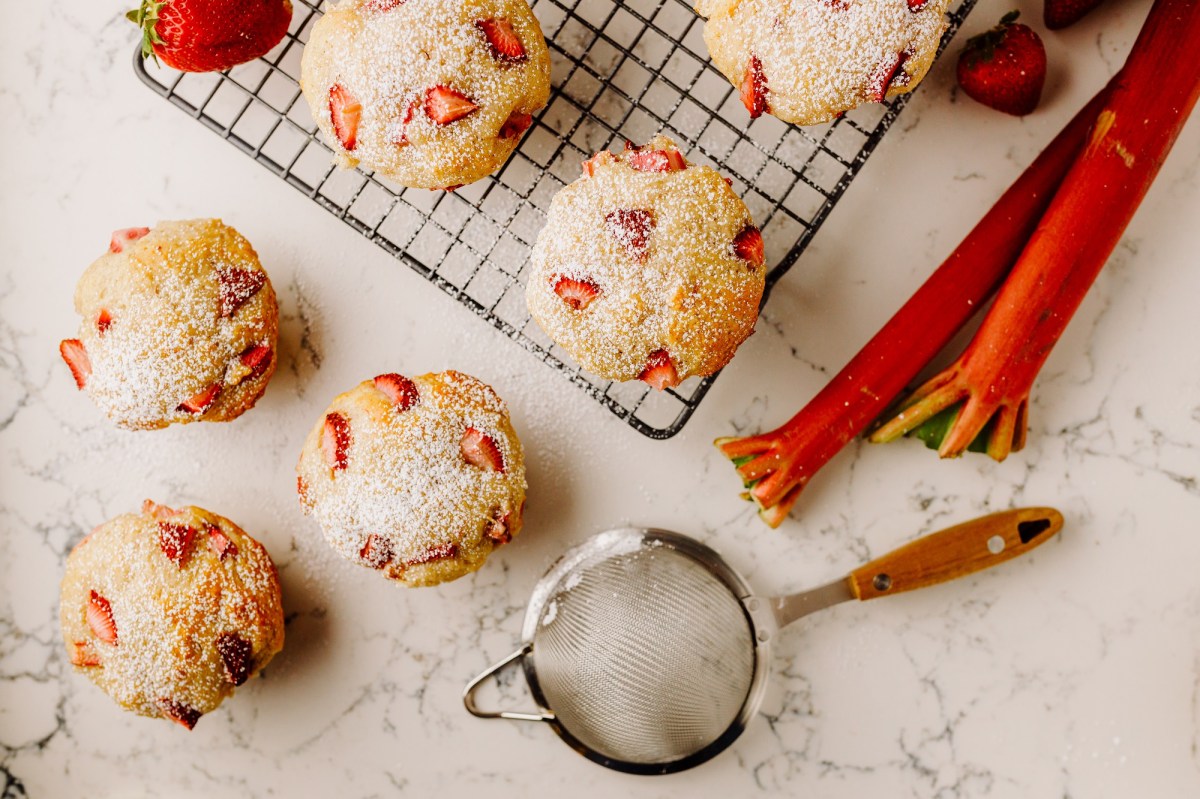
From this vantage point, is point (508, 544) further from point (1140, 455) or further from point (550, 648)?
point (1140, 455)

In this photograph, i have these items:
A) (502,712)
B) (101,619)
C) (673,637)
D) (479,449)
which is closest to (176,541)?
(101,619)

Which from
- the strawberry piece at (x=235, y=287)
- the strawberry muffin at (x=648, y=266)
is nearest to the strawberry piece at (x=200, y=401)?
the strawberry piece at (x=235, y=287)

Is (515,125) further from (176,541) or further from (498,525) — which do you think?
(176,541)

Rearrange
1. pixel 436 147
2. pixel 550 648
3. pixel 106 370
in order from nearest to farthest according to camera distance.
Answer: pixel 436 147, pixel 106 370, pixel 550 648

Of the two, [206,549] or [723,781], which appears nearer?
[206,549]

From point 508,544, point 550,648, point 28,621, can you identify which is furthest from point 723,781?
point 28,621

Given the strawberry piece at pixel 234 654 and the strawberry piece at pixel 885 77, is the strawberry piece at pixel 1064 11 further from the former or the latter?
the strawberry piece at pixel 234 654
